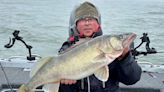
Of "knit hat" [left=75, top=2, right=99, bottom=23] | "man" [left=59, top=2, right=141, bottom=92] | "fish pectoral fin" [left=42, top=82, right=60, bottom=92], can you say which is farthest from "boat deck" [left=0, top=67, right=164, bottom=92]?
"fish pectoral fin" [left=42, top=82, right=60, bottom=92]

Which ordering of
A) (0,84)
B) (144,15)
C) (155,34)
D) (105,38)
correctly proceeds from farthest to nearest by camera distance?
1. (144,15)
2. (155,34)
3. (0,84)
4. (105,38)

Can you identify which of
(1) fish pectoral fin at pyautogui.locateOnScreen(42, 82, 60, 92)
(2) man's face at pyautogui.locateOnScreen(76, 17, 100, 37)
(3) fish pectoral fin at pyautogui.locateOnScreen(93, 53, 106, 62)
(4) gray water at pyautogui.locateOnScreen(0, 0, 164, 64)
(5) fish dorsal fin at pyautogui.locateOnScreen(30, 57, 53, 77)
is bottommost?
(4) gray water at pyautogui.locateOnScreen(0, 0, 164, 64)

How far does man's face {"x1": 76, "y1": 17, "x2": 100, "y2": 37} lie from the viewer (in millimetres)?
3117

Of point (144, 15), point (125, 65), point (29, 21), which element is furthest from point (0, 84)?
point (144, 15)

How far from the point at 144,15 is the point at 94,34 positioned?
17.5 metres

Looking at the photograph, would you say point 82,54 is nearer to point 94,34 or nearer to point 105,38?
point 105,38

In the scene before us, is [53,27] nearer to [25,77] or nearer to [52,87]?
[25,77]

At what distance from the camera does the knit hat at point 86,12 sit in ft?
10.4

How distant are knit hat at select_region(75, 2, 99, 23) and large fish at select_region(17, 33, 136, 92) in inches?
24.9

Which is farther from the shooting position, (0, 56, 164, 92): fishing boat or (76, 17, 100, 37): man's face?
(0, 56, 164, 92): fishing boat

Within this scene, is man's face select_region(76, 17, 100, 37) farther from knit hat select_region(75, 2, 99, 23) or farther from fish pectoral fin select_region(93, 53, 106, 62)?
fish pectoral fin select_region(93, 53, 106, 62)

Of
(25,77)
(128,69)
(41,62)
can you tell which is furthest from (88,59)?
(25,77)

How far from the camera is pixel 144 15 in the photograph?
2028 centimetres

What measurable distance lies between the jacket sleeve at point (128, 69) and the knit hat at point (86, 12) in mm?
447
